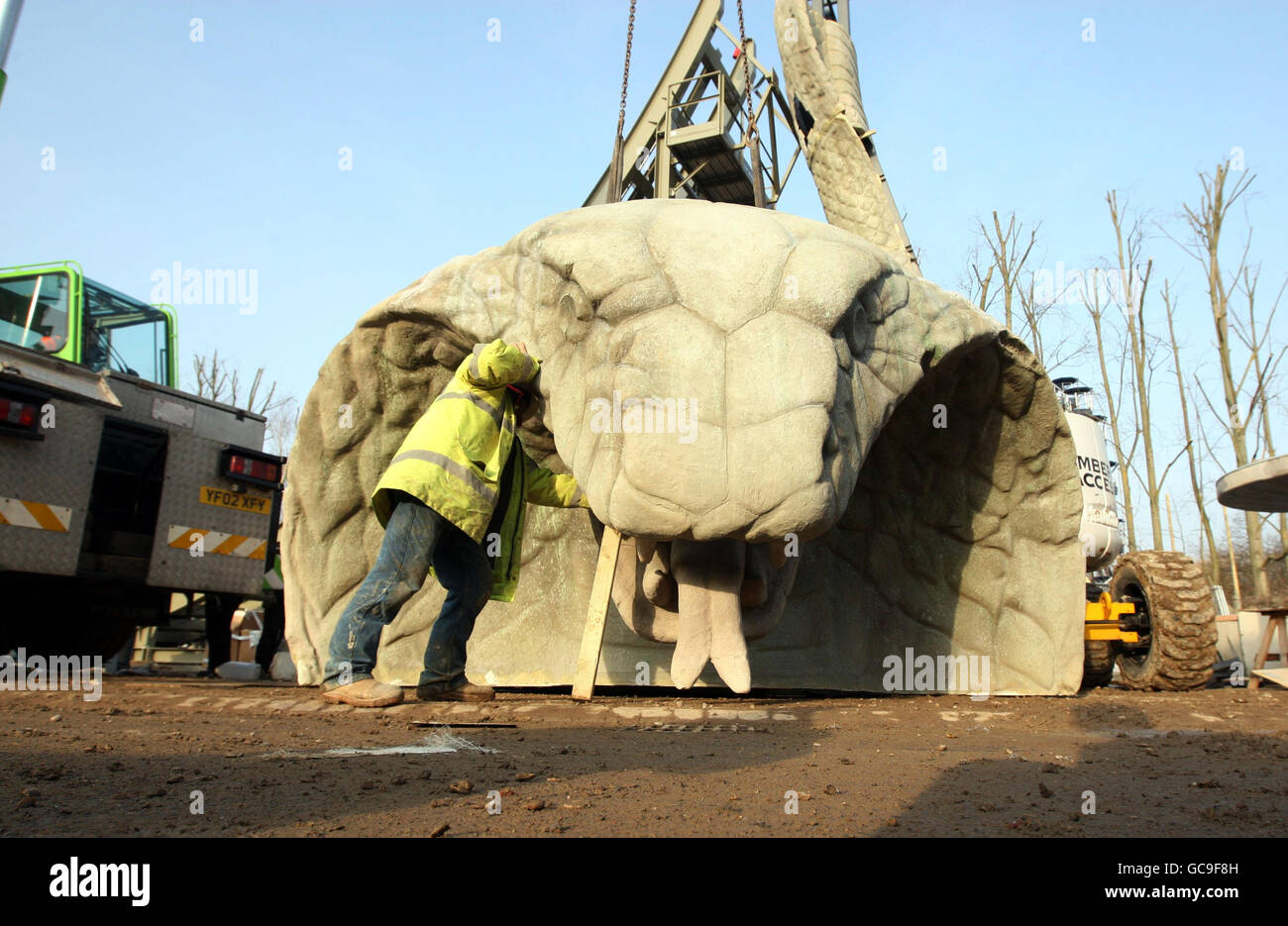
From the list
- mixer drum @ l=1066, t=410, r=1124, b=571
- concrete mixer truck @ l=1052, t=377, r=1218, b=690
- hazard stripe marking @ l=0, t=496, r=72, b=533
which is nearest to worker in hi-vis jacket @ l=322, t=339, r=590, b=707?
hazard stripe marking @ l=0, t=496, r=72, b=533

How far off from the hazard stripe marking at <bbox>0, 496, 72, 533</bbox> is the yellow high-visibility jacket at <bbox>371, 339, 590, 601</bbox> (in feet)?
8.16

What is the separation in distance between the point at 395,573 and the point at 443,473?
42cm

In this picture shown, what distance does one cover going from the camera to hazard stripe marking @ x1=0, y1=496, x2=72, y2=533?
4.83m

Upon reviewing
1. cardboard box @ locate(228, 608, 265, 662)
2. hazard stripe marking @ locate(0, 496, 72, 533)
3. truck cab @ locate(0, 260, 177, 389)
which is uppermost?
truck cab @ locate(0, 260, 177, 389)

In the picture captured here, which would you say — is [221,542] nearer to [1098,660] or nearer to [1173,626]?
[1098,660]

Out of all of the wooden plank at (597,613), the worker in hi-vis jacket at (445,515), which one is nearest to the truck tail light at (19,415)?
the worker in hi-vis jacket at (445,515)

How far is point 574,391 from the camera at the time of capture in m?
3.32

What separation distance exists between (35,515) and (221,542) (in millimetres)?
1252

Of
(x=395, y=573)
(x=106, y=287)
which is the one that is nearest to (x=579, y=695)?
(x=395, y=573)

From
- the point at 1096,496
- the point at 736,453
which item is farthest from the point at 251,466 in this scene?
the point at 1096,496

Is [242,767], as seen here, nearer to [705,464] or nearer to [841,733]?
[705,464]

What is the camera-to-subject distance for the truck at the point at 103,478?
16.3 ft

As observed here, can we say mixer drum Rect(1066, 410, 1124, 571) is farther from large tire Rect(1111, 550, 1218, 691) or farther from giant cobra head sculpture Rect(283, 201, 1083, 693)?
giant cobra head sculpture Rect(283, 201, 1083, 693)

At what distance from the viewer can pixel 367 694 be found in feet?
11.2
